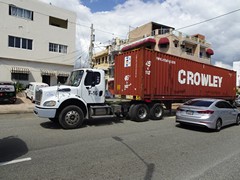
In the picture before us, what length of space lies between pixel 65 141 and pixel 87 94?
10.7 ft

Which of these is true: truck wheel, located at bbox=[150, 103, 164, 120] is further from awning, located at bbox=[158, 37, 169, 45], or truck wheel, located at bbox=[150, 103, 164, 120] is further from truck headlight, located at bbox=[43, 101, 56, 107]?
awning, located at bbox=[158, 37, 169, 45]

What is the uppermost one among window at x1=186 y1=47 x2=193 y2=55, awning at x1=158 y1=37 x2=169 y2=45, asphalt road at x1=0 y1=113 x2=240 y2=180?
awning at x1=158 y1=37 x2=169 y2=45

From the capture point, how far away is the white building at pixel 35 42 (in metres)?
24.1

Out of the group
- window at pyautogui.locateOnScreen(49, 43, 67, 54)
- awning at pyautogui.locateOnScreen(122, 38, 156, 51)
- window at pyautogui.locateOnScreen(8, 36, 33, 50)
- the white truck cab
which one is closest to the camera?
the white truck cab

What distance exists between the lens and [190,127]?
35.8 feet

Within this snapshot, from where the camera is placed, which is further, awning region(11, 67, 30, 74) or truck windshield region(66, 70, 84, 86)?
awning region(11, 67, 30, 74)

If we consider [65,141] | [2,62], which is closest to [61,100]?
[65,141]

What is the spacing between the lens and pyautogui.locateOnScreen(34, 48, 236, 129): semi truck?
930 centimetres

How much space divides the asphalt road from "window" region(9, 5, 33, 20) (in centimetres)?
2020

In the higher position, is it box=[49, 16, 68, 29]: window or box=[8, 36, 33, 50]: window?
box=[49, 16, 68, 29]: window

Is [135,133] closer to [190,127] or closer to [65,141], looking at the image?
[65,141]

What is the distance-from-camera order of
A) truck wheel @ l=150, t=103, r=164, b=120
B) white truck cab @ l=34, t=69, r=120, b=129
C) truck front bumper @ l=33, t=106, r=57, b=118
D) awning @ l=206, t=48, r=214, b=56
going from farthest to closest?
awning @ l=206, t=48, r=214, b=56 → truck wheel @ l=150, t=103, r=164, b=120 → white truck cab @ l=34, t=69, r=120, b=129 → truck front bumper @ l=33, t=106, r=57, b=118

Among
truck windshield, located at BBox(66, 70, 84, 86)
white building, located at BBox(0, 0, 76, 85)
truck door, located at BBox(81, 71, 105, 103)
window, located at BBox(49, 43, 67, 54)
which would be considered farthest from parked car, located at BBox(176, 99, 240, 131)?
window, located at BBox(49, 43, 67, 54)

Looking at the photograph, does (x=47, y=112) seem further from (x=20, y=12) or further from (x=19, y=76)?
(x=20, y=12)
